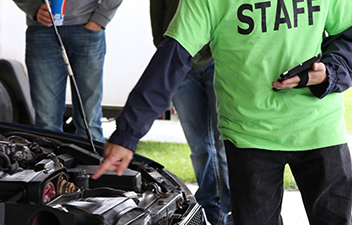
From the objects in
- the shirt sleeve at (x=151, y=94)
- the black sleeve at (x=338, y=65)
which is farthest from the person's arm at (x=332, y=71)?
the shirt sleeve at (x=151, y=94)

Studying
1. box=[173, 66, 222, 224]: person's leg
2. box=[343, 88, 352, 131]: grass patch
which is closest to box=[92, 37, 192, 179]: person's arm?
box=[173, 66, 222, 224]: person's leg

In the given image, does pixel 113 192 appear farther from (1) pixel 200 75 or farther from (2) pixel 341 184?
(1) pixel 200 75

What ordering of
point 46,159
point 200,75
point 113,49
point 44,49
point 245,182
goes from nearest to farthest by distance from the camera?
point 245,182 → point 46,159 → point 200,75 → point 44,49 → point 113,49

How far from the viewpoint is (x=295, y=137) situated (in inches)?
65.6

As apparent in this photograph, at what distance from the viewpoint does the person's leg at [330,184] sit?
1.64 metres

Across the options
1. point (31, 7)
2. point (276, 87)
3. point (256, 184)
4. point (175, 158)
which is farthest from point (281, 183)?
point (175, 158)

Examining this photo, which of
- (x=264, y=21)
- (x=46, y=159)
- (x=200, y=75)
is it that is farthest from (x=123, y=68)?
A: (x=264, y=21)

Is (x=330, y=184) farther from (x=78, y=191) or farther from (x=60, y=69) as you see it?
(x=60, y=69)

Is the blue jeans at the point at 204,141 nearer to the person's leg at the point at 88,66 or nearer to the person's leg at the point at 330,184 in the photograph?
the person's leg at the point at 88,66

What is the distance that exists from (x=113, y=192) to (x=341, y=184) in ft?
2.88

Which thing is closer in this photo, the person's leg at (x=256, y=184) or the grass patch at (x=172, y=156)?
the person's leg at (x=256, y=184)

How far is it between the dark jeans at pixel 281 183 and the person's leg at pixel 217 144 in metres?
0.95

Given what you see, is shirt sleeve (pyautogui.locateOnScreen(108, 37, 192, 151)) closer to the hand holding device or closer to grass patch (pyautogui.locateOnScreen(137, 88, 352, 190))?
the hand holding device

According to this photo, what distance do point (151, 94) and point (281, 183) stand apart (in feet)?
2.30
